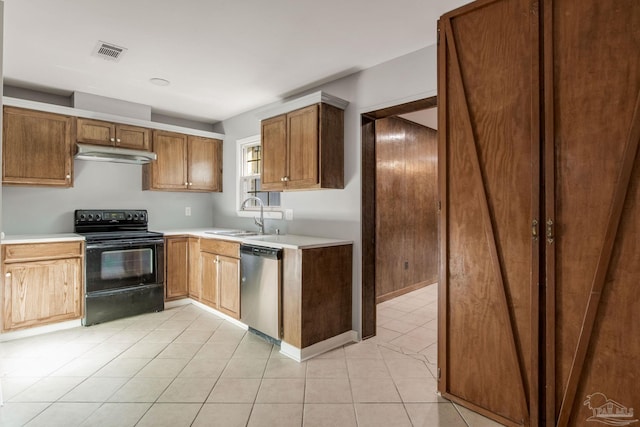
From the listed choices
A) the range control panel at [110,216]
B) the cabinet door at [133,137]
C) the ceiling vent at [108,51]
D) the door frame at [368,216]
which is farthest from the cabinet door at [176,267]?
the door frame at [368,216]

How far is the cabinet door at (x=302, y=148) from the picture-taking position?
3.10 meters

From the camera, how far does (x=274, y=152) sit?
354 centimetres

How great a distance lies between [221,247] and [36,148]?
7.11ft

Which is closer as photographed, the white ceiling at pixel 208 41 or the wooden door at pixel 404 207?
the white ceiling at pixel 208 41

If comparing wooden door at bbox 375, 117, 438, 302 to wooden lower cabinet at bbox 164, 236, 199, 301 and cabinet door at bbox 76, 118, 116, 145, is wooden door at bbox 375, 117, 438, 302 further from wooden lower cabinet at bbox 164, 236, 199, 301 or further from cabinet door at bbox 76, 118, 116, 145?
cabinet door at bbox 76, 118, 116, 145

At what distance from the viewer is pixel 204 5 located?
2166 millimetres

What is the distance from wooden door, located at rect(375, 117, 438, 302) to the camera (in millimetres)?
4332

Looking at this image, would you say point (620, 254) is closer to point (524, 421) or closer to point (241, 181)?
point (524, 421)

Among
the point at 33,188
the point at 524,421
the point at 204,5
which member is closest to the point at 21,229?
the point at 33,188

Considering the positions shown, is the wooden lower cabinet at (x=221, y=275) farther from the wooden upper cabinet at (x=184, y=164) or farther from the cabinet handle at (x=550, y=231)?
the cabinet handle at (x=550, y=231)

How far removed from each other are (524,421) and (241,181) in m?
3.97

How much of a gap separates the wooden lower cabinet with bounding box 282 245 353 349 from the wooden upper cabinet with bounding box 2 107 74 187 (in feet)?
9.09

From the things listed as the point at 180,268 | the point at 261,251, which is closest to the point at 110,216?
the point at 180,268

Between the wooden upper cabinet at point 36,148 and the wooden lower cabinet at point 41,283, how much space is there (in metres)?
0.77
